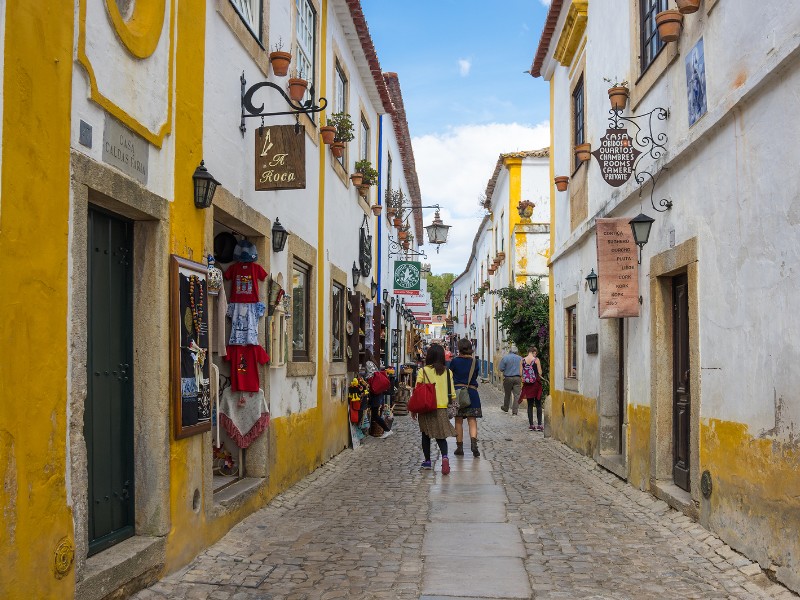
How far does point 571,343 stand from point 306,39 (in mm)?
6586

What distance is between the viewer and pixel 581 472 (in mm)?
10227

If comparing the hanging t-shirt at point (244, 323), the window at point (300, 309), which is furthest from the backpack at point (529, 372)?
the hanging t-shirt at point (244, 323)

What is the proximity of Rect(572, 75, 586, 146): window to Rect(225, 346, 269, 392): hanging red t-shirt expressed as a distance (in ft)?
22.5

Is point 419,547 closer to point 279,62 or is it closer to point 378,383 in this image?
point 279,62

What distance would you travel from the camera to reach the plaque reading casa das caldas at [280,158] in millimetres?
7016

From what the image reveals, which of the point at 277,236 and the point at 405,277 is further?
the point at 405,277

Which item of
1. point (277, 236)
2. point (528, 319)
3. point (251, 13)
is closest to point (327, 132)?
point (277, 236)

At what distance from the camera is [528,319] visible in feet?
65.7

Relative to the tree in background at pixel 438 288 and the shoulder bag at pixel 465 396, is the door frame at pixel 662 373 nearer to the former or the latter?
the shoulder bag at pixel 465 396

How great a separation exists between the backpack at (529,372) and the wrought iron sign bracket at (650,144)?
→ 6705 millimetres

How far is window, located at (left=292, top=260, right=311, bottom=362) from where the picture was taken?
968 centimetres

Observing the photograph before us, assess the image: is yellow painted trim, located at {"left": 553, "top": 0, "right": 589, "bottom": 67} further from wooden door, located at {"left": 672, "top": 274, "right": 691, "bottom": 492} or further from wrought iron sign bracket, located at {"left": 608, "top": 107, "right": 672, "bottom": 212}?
wooden door, located at {"left": 672, "top": 274, "right": 691, "bottom": 492}

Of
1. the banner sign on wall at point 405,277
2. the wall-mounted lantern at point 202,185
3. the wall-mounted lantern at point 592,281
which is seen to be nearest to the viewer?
the wall-mounted lantern at point 202,185

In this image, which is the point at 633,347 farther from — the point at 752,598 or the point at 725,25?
the point at 752,598
